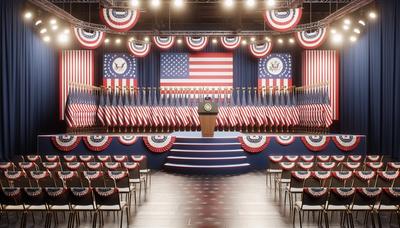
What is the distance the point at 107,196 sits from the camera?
19.4ft

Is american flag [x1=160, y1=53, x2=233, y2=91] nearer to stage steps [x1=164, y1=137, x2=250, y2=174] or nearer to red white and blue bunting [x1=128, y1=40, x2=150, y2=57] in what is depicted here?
red white and blue bunting [x1=128, y1=40, x2=150, y2=57]

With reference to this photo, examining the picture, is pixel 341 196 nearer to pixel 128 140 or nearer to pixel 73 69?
pixel 128 140

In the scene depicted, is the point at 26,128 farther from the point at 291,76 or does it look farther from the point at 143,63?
the point at 291,76

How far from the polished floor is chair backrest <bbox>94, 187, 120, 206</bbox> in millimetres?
618

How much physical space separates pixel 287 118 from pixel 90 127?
7.98 metres

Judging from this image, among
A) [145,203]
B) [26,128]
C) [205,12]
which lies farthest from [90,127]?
[145,203]

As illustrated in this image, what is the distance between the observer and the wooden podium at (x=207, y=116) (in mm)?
12828

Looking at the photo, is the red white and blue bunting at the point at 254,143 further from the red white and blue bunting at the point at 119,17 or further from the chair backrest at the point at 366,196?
the chair backrest at the point at 366,196

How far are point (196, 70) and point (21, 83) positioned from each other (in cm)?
767

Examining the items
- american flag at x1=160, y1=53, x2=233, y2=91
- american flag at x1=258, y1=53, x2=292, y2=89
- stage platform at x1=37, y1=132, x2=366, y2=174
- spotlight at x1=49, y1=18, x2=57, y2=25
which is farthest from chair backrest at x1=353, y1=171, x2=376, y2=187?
american flag at x1=160, y1=53, x2=233, y2=91

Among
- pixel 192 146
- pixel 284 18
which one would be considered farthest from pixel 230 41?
pixel 284 18

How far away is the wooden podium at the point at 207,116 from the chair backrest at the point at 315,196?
7070 millimetres

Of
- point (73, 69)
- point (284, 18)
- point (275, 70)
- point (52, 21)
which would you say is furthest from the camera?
point (275, 70)

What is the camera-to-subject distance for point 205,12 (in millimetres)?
17750
